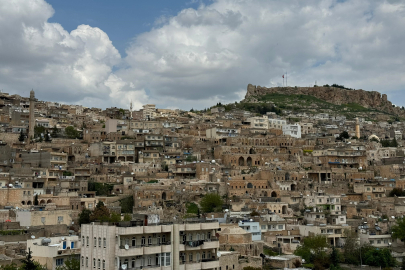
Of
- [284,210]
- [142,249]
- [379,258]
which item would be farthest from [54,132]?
[142,249]

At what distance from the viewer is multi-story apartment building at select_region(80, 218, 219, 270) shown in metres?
22.6

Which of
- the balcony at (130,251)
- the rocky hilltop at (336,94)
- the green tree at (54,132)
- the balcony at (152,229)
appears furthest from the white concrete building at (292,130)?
the balcony at (130,251)

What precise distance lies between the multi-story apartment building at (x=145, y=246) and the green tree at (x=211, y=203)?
86.4 ft

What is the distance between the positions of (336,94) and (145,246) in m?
128

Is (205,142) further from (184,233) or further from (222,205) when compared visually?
(184,233)

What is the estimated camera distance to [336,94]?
5664 inches

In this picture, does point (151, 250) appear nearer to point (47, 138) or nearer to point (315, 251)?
point (315, 251)

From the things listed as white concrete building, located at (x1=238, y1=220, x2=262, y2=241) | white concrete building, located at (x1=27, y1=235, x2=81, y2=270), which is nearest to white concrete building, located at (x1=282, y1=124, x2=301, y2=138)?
white concrete building, located at (x1=238, y1=220, x2=262, y2=241)

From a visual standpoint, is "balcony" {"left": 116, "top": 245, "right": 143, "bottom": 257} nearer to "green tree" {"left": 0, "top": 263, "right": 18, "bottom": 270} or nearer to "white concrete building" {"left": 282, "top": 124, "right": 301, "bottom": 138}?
"green tree" {"left": 0, "top": 263, "right": 18, "bottom": 270}

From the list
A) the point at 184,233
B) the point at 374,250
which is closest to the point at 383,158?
the point at 374,250

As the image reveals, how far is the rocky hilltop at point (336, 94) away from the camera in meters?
143

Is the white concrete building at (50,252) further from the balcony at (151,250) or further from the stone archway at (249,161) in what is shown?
the stone archway at (249,161)

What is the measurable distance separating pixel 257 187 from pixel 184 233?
35.6 m

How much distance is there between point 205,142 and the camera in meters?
75.6
